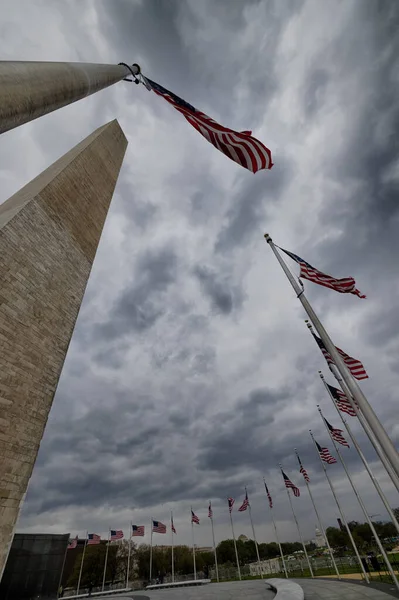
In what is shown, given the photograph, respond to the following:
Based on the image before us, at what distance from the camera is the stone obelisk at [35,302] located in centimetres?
716

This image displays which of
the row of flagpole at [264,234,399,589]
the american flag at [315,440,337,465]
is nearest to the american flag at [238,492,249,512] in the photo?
the american flag at [315,440,337,465]

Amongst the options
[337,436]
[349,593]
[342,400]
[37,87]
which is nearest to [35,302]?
[37,87]

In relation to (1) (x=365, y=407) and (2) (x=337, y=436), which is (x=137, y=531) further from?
(1) (x=365, y=407)

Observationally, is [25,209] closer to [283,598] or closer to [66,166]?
[66,166]

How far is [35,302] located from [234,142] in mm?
6642

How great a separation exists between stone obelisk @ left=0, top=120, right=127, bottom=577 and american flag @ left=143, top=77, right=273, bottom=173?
5673 mm

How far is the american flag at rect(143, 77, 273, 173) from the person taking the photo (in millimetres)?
6559

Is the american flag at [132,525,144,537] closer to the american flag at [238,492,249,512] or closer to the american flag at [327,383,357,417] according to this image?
the american flag at [238,492,249,512]

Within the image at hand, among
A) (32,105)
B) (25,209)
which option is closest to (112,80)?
(32,105)

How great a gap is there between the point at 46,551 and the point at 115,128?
23.2 metres

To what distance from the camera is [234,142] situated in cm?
660

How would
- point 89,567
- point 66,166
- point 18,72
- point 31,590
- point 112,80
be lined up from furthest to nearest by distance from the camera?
point 89,567, point 31,590, point 66,166, point 112,80, point 18,72

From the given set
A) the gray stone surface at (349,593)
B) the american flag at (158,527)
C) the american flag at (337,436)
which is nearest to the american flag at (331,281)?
the american flag at (337,436)

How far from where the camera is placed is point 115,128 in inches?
707
